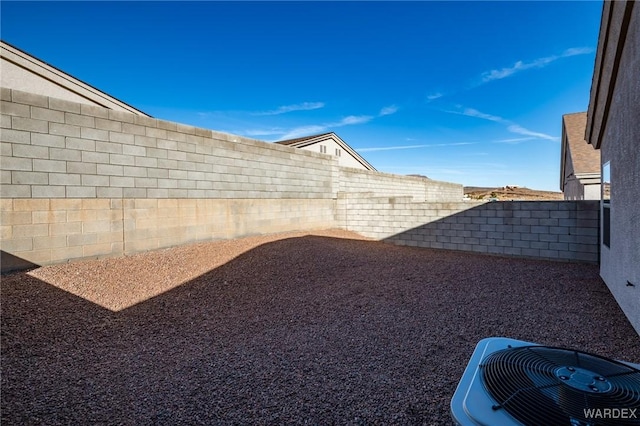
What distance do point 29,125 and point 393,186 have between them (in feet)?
43.9

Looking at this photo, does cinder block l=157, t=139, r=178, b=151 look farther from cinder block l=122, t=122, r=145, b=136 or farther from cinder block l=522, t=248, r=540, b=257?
cinder block l=522, t=248, r=540, b=257

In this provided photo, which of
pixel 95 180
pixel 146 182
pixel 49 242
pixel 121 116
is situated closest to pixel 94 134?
pixel 121 116

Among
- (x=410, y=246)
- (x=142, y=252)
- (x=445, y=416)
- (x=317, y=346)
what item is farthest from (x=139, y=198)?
(x=410, y=246)

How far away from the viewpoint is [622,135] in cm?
353

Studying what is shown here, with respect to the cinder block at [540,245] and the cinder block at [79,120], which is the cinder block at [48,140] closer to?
the cinder block at [79,120]

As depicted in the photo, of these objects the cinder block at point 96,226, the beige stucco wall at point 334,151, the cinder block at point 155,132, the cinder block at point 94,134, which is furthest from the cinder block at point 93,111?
the beige stucco wall at point 334,151

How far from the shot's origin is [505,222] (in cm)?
738

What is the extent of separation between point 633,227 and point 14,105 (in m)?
8.76

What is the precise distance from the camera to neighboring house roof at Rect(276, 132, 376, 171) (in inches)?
696

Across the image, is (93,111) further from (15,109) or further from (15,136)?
(15,136)

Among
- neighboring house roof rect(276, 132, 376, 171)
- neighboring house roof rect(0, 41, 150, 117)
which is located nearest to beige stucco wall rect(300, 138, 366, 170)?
neighboring house roof rect(276, 132, 376, 171)

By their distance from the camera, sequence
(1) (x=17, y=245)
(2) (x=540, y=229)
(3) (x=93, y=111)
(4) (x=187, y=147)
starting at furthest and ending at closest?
1. (4) (x=187, y=147)
2. (2) (x=540, y=229)
3. (3) (x=93, y=111)
4. (1) (x=17, y=245)

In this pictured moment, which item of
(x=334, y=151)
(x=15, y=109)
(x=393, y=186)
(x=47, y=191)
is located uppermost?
(x=334, y=151)

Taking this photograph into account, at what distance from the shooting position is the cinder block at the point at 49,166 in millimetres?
5062
